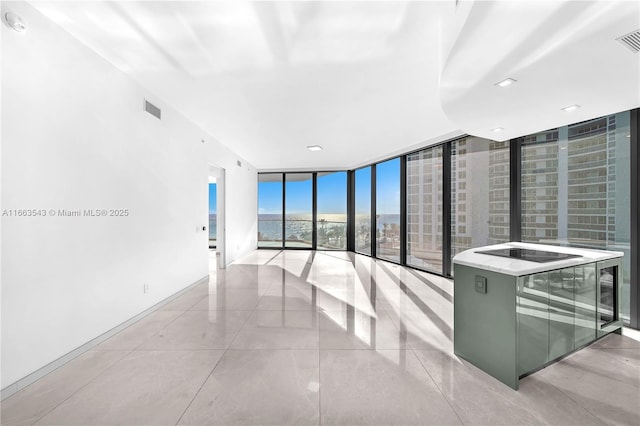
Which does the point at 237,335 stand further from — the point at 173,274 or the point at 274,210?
the point at 274,210

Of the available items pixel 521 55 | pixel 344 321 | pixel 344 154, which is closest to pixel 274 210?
pixel 344 154

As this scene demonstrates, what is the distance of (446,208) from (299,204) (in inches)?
191

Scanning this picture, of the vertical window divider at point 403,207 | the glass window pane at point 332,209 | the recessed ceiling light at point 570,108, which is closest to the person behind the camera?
the recessed ceiling light at point 570,108

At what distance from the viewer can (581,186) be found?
3.11m

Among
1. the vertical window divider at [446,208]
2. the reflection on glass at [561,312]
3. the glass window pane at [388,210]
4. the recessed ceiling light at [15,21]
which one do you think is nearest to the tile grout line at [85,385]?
the recessed ceiling light at [15,21]

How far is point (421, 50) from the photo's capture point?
7.09 feet

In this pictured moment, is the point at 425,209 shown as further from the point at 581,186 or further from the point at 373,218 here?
the point at 581,186

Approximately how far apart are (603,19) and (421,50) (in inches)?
45.5

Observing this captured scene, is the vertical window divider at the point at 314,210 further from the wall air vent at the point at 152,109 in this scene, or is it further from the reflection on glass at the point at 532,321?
the reflection on glass at the point at 532,321

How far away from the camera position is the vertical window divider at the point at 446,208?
4695 millimetres

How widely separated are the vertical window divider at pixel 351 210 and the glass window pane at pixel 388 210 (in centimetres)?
122

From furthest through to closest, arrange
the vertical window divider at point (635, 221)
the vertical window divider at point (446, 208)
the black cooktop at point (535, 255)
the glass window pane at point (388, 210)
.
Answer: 1. the glass window pane at point (388, 210)
2. the vertical window divider at point (446, 208)
3. the vertical window divider at point (635, 221)
4. the black cooktop at point (535, 255)

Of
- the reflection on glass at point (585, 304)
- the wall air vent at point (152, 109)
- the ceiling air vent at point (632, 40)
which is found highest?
the wall air vent at point (152, 109)

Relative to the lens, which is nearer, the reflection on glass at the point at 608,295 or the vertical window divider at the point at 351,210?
the reflection on glass at the point at 608,295
